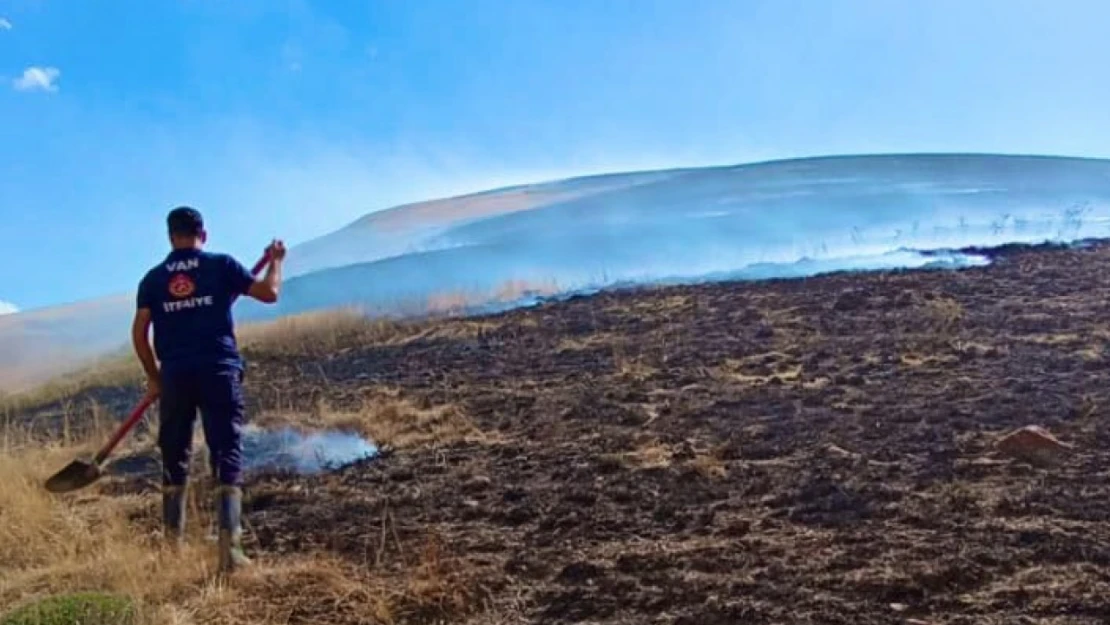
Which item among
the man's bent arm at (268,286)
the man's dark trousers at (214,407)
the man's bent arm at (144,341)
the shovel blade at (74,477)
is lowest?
the shovel blade at (74,477)

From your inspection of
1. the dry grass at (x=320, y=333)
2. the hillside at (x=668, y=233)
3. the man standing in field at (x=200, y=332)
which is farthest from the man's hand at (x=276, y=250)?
the hillside at (x=668, y=233)

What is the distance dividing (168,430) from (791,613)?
2723 mm

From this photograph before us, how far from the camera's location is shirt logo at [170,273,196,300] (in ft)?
15.0

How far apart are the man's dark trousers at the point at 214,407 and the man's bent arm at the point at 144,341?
13cm

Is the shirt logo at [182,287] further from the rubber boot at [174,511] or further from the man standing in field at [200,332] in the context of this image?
the rubber boot at [174,511]

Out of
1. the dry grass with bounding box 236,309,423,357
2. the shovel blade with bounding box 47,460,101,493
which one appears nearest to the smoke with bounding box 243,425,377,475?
the shovel blade with bounding box 47,460,101,493

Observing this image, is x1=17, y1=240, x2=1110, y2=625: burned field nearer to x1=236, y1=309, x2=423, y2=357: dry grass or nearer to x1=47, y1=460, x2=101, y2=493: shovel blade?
x1=47, y1=460, x2=101, y2=493: shovel blade

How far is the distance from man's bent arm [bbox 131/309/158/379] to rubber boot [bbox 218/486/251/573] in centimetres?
63

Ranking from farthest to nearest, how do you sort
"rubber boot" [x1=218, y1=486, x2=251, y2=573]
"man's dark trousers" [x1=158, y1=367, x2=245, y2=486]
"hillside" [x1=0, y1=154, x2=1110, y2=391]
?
"hillside" [x1=0, y1=154, x2=1110, y2=391] → "man's dark trousers" [x1=158, y1=367, x2=245, y2=486] → "rubber boot" [x1=218, y1=486, x2=251, y2=573]

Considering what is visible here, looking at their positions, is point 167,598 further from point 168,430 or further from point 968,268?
point 968,268

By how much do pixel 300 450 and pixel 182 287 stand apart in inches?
117

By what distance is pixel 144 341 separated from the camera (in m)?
4.74

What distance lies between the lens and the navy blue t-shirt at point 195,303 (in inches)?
181

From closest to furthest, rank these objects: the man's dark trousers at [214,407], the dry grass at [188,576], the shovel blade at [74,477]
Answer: the dry grass at [188,576], the man's dark trousers at [214,407], the shovel blade at [74,477]
